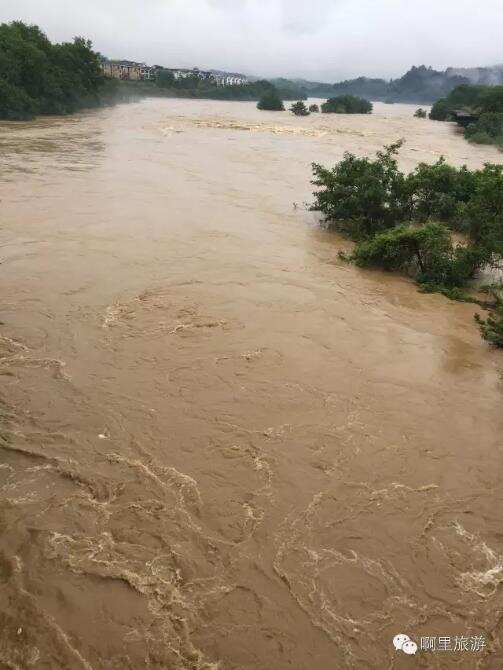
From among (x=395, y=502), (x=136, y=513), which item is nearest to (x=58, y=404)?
(x=136, y=513)

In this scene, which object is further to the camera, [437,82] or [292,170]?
[437,82]

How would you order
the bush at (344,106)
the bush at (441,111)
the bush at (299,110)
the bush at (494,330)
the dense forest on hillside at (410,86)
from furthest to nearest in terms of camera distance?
the dense forest on hillside at (410,86) < the bush at (344,106) < the bush at (441,111) < the bush at (299,110) < the bush at (494,330)

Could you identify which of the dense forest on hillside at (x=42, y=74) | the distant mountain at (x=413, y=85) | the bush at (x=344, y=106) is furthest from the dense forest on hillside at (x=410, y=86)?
the dense forest on hillside at (x=42, y=74)

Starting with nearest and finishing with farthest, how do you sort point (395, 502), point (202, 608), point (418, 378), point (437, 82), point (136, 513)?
point (202, 608)
point (136, 513)
point (395, 502)
point (418, 378)
point (437, 82)

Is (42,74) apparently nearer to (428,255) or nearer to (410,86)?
(428,255)

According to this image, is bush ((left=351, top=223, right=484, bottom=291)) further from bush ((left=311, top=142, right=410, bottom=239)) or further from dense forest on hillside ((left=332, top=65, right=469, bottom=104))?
dense forest on hillside ((left=332, top=65, right=469, bottom=104))

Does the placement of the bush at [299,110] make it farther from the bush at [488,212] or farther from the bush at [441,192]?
the bush at [488,212]

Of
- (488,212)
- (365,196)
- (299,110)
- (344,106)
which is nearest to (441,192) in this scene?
(365,196)

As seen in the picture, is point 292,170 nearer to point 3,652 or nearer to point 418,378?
point 418,378
